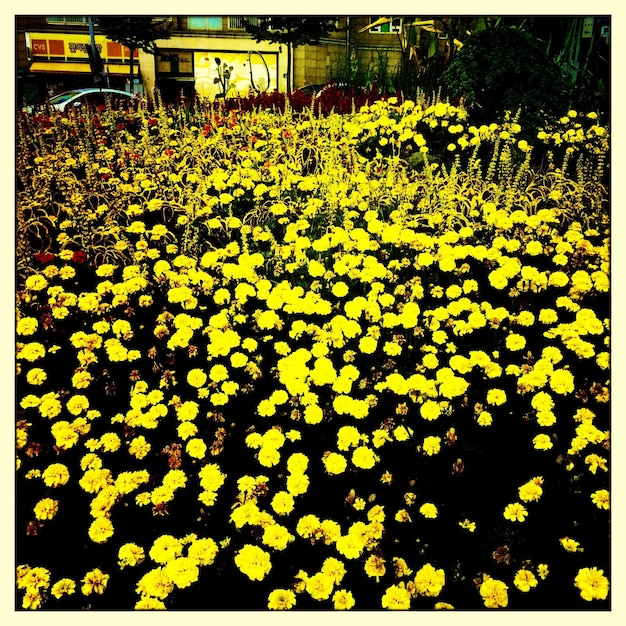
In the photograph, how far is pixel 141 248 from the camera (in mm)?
2172

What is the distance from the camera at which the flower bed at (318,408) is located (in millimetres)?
1213

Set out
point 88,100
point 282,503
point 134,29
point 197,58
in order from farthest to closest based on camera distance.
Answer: point 88,100 < point 197,58 < point 134,29 < point 282,503

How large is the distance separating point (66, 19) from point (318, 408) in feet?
5.34

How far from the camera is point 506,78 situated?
3104 mm

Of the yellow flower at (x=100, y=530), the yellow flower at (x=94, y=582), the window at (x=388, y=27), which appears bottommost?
the yellow flower at (x=94, y=582)

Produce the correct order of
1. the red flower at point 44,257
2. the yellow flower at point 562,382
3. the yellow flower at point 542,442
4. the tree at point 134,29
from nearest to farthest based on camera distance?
the yellow flower at point 542,442
the yellow flower at point 562,382
the tree at point 134,29
the red flower at point 44,257

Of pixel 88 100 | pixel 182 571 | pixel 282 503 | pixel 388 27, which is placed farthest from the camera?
pixel 88 100

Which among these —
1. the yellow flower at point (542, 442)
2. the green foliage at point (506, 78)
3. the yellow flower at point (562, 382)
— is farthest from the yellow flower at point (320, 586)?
the green foliage at point (506, 78)

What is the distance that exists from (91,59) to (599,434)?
7.79 feet

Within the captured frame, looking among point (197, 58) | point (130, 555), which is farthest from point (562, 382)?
point (197, 58)

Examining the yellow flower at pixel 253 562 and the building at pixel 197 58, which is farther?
the building at pixel 197 58

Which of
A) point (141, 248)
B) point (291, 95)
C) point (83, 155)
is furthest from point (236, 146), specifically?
point (141, 248)

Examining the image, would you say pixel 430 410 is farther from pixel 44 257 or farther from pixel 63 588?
pixel 44 257

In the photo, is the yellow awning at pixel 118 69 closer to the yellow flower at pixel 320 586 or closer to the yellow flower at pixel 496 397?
the yellow flower at pixel 496 397
